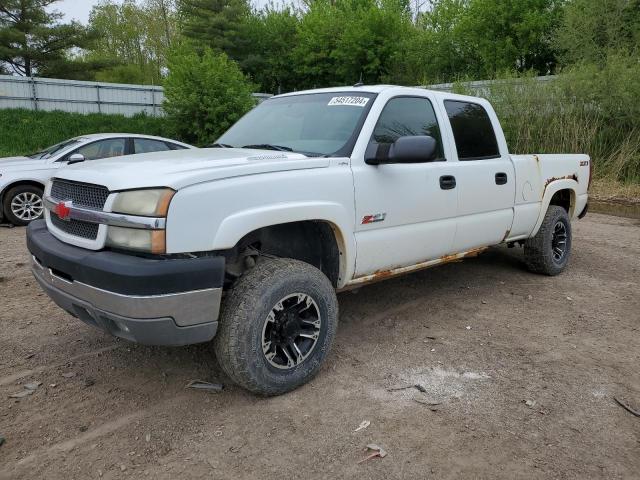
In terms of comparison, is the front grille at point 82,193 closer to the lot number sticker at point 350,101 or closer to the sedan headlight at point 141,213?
the sedan headlight at point 141,213

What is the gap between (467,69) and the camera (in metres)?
31.1

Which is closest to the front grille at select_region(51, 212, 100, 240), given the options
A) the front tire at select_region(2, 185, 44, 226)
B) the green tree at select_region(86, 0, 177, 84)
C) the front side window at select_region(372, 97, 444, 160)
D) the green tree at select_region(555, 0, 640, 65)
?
the front side window at select_region(372, 97, 444, 160)

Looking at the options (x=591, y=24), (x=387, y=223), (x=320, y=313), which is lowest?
(x=320, y=313)

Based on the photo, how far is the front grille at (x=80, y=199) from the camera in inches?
114

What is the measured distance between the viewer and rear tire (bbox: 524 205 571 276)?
18.1 feet

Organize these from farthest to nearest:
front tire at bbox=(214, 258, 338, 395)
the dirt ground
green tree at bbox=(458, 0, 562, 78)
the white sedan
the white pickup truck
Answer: green tree at bbox=(458, 0, 562, 78) → the white sedan → front tire at bbox=(214, 258, 338, 395) → the white pickup truck → the dirt ground

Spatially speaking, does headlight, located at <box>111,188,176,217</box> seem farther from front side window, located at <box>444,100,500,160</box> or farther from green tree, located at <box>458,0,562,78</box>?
green tree, located at <box>458,0,562,78</box>

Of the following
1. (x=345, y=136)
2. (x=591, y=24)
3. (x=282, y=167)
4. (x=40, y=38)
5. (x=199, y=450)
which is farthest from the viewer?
(x=40, y=38)

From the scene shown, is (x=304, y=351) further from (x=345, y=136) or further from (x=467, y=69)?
(x=467, y=69)

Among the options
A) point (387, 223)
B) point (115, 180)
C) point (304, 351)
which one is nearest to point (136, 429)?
point (304, 351)

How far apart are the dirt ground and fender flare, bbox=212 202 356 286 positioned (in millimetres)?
777

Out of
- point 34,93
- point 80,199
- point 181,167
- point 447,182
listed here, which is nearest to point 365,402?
point 181,167

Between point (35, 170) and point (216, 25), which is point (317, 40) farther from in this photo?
point (35, 170)

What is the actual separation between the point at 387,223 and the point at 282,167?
943mm
